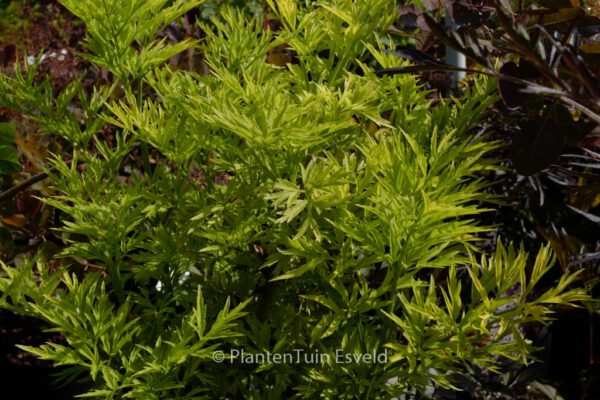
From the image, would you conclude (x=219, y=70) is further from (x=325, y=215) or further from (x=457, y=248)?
(x=457, y=248)

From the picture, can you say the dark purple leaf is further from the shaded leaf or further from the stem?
the stem

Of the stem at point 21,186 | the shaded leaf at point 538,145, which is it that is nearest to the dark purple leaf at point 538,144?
the shaded leaf at point 538,145

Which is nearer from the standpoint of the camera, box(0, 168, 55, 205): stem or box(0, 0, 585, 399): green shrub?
box(0, 0, 585, 399): green shrub

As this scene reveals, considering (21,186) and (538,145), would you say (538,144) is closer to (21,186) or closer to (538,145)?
(538,145)

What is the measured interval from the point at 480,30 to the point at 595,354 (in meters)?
1.00

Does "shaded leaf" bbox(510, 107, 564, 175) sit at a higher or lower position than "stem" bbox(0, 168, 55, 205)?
higher

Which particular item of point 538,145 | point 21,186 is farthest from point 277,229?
point 21,186

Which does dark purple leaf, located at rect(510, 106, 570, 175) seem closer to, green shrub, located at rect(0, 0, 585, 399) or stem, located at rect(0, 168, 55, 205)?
green shrub, located at rect(0, 0, 585, 399)

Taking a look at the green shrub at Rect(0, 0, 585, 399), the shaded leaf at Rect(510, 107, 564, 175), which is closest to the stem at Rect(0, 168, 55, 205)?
the green shrub at Rect(0, 0, 585, 399)

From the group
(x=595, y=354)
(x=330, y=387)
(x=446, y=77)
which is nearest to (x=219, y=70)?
(x=330, y=387)

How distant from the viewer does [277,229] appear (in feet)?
4.17

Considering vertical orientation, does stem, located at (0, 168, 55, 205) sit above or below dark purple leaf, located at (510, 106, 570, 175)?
below

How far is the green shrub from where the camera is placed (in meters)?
1.18

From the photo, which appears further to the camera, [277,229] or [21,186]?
[21,186]
